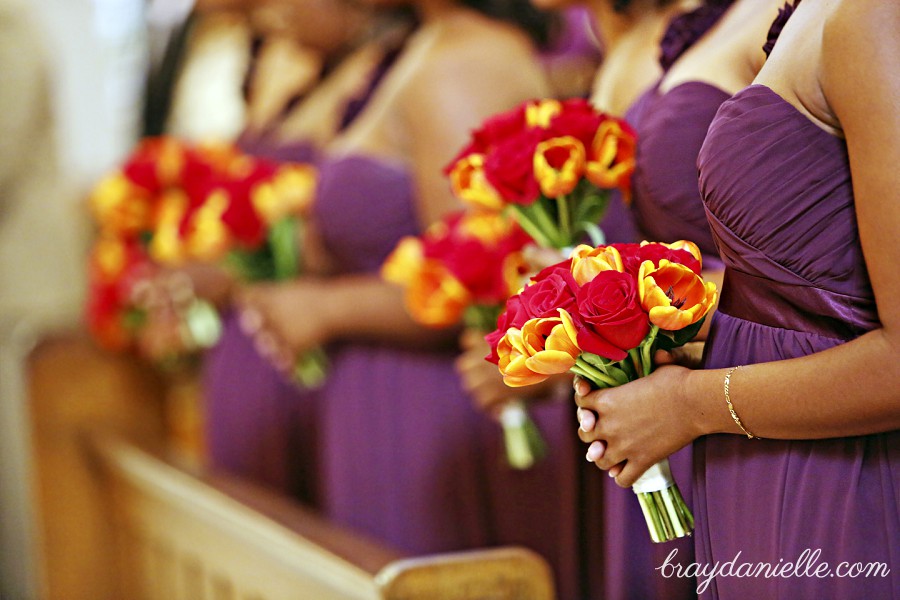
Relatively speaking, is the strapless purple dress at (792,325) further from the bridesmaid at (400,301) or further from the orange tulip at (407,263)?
the bridesmaid at (400,301)

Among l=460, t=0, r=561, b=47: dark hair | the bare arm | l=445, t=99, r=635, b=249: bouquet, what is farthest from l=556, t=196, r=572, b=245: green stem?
l=460, t=0, r=561, b=47: dark hair

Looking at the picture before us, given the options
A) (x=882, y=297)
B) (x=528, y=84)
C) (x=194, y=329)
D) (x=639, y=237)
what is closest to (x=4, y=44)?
(x=194, y=329)

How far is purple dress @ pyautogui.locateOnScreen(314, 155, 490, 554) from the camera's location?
2.31m

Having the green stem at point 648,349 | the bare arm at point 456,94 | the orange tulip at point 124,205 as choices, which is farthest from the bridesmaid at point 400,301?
the green stem at point 648,349

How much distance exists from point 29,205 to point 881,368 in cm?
360

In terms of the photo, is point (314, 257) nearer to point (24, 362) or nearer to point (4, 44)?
point (24, 362)

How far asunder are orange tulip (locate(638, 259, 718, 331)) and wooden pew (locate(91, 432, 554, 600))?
672 millimetres

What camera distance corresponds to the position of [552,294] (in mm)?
1137

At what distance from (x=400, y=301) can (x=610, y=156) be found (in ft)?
3.35

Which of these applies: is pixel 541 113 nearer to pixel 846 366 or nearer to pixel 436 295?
pixel 436 295

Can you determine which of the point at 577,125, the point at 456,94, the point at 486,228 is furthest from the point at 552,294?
the point at 456,94

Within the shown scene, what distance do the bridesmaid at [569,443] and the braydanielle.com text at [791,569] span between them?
35 centimetres

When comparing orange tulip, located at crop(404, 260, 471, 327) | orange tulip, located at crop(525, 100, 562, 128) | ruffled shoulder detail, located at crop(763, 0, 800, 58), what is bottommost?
orange tulip, located at crop(404, 260, 471, 327)

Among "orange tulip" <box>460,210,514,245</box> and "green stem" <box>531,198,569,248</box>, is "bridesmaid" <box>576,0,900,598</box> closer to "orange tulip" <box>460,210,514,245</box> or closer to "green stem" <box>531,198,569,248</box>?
"green stem" <box>531,198,569,248</box>
